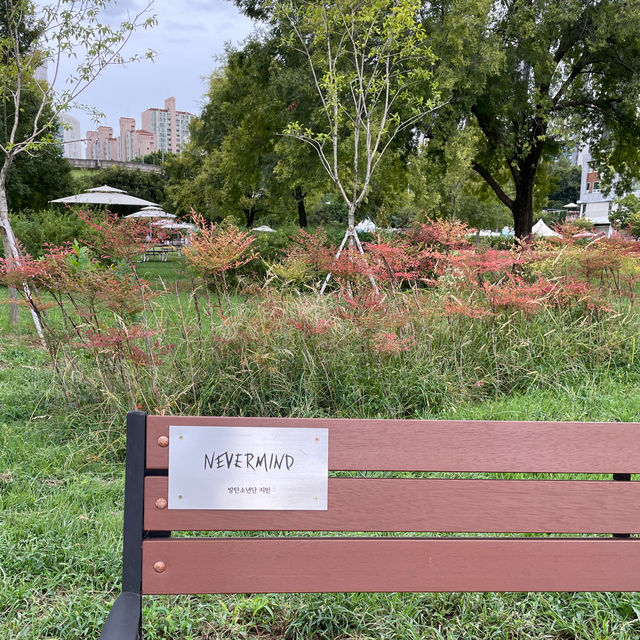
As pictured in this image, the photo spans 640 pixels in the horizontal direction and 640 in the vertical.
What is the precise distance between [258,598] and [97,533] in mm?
874

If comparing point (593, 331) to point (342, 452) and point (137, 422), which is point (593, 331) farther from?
point (137, 422)

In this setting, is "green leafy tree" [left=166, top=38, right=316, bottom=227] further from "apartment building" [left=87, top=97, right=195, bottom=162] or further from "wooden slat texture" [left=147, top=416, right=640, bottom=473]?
"apartment building" [left=87, top=97, right=195, bottom=162]

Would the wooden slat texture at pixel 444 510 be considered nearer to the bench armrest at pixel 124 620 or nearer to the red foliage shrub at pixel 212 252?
the bench armrest at pixel 124 620

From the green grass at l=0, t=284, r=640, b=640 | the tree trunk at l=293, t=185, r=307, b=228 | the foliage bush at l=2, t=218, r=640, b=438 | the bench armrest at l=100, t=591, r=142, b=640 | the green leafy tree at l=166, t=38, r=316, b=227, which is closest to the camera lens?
the bench armrest at l=100, t=591, r=142, b=640

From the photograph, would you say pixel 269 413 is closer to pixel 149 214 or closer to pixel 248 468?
pixel 248 468

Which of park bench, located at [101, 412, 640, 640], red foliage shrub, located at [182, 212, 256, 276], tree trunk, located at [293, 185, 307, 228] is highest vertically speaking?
tree trunk, located at [293, 185, 307, 228]

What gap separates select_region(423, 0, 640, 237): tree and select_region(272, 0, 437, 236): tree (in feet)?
3.04

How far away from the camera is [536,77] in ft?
44.1

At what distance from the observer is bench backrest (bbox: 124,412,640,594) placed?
1.49m

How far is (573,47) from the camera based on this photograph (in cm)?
1391

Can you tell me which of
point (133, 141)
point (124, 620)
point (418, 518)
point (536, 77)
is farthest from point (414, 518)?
point (133, 141)

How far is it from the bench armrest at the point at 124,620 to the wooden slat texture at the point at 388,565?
7cm

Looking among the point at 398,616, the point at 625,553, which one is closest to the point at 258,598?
the point at 398,616

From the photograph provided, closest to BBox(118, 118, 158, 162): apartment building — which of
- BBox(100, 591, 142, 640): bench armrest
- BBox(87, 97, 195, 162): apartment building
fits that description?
BBox(87, 97, 195, 162): apartment building
